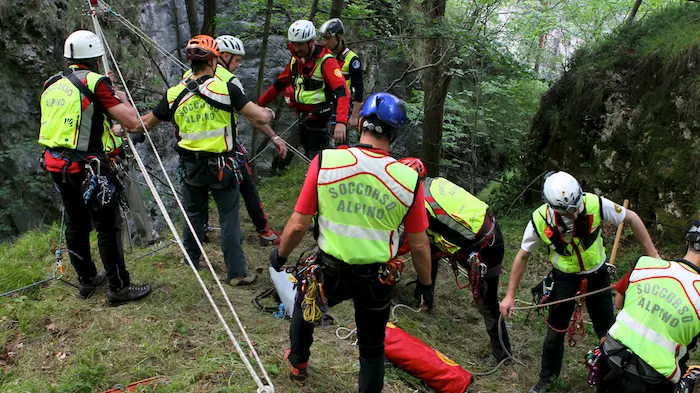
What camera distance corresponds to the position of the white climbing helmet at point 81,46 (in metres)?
3.80

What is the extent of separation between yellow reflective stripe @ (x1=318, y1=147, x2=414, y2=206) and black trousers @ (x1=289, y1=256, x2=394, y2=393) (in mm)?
490

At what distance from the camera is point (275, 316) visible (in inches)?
178

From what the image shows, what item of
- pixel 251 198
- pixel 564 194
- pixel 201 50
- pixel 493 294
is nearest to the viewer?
pixel 564 194

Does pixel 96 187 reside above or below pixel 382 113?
below

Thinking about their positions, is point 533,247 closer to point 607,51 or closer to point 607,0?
point 607,51

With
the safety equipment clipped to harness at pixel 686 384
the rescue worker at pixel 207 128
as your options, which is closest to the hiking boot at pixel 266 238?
the rescue worker at pixel 207 128

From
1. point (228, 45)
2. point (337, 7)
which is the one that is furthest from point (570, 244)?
point (337, 7)

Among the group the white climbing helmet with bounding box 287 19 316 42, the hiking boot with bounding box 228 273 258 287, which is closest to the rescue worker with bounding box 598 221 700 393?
the hiking boot with bounding box 228 273 258 287

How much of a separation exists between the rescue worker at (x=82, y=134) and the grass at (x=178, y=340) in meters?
0.59

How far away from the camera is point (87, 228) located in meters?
4.25

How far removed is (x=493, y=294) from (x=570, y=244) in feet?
3.15

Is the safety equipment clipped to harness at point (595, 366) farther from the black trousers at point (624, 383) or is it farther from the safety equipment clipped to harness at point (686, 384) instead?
the safety equipment clipped to harness at point (686, 384)

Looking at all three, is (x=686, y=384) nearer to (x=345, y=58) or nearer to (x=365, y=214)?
(x=365, y=214)

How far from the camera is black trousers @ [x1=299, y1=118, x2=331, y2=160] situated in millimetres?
6070
